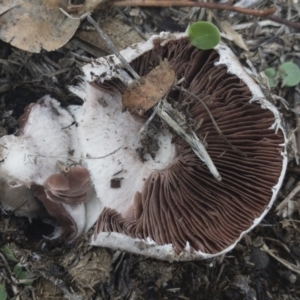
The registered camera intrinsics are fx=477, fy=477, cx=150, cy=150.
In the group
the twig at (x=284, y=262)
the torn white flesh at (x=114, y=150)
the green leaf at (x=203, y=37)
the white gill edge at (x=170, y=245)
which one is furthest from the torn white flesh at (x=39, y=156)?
the twig at (x=284, y=262)

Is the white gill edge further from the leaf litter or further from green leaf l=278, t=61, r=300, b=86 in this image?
green leaf l=278, t=61, r=300, b=86

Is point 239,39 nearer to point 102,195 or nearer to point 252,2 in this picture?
point 252,2

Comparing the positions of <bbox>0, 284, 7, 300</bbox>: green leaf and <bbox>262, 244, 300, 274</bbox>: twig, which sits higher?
<bbox>0, 284, 7, 300</bbox>: green leaf

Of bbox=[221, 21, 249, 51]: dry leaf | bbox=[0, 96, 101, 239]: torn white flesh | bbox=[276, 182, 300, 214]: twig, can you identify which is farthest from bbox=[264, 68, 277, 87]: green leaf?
bbox=[0, 96, 101, 239]: torn white flesh

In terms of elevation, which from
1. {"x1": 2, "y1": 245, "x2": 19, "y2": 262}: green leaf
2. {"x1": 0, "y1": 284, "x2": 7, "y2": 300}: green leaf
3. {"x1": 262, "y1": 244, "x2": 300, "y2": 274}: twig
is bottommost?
{"x1": 262, "y1": 244, "x2": 300, "y2": 274}: twig

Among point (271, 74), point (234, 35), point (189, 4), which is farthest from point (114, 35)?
point (271, 74)

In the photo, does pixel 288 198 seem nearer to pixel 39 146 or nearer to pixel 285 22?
pixel 285 22
